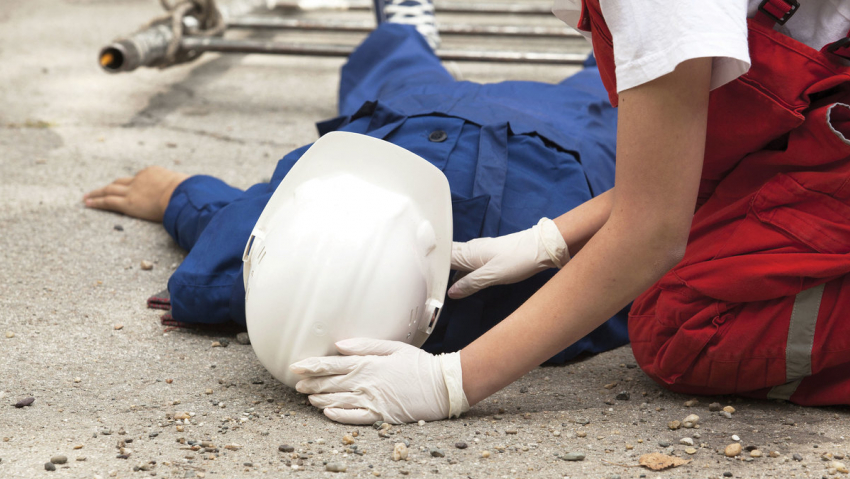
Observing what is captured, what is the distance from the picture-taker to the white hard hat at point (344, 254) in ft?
3.65

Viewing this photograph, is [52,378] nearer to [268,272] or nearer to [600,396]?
[268,272]

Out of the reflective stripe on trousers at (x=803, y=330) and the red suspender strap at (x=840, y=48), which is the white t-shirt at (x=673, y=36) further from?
the reflective stripe on trousers at (x=803, y=330)

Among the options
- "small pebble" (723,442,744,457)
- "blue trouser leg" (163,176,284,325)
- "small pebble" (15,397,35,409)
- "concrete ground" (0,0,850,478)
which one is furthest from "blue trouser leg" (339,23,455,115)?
"small pebble" (723,442,744,457)

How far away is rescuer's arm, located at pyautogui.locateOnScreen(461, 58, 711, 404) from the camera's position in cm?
91

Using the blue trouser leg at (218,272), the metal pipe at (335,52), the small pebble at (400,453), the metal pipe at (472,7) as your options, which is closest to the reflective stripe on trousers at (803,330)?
the small pebble at (400,453)

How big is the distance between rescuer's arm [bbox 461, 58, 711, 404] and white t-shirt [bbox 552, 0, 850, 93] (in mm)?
23

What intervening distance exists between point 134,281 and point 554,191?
0.93m

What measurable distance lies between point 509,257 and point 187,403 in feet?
1.89

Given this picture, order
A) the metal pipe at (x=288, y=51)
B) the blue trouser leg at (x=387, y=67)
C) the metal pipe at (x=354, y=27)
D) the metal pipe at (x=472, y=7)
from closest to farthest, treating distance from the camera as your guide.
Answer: the blue trouser leg at (x=387, y=67), the metal pipe at (x=288, y=51), the metal pipe at (x=354, y=27), the metal pipe at (x=472, y=7)

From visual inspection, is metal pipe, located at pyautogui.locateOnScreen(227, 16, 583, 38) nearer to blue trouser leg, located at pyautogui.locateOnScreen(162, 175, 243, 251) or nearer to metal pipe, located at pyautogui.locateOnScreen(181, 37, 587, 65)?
metal pipe, located at pyautogui.locateOnScreen(181, 37, 587, 65)

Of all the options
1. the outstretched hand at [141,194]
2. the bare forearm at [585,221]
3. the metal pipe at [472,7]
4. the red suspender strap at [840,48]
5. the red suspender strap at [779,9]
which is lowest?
the outstretched hand at [141,194]

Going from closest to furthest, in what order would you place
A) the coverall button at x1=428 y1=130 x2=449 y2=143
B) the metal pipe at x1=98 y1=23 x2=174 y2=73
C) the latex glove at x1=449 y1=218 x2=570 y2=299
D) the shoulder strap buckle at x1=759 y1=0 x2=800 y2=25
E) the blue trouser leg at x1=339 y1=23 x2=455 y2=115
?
the shoulder strap buckle at x1=759 y1=0 x2=800 y2=25
the latex glove at x1=449 y1=218 x2=570 y2=299
the coverall button at x1=428 y1=130 x2=449 y2=143
the blue trouser leg at x1=339 y1=23 x2=455 y2=115
the metal pipe at x1=98 y1=23 x2=174 y2=73

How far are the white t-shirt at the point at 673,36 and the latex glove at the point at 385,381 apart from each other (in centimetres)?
48

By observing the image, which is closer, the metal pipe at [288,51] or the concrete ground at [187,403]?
the concrete ground at [187,403]
